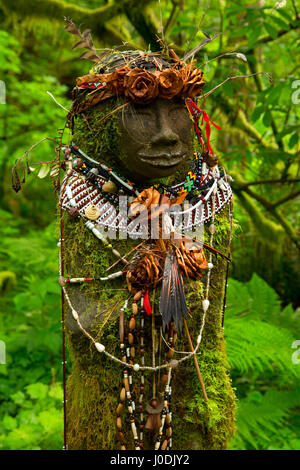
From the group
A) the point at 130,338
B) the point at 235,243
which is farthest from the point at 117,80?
the point at 235,243

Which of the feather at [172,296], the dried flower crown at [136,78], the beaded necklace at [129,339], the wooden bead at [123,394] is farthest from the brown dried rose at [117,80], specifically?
the wooden bead at [123,394]

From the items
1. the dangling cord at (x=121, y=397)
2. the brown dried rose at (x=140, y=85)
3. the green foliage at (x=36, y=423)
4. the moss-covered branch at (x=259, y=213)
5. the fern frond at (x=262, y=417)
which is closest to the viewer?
the brown dried rose at (x=140, y=85)

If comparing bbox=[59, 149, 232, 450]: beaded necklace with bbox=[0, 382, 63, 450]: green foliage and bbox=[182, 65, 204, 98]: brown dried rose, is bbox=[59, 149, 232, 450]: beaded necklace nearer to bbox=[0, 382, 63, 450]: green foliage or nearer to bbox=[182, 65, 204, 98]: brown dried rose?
bbox=[182, 65, 204, 98]: brown dried rose

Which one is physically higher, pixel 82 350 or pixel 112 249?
pixel 112 249

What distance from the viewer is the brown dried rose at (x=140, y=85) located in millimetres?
1293

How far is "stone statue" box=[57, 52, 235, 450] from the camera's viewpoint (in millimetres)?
1375

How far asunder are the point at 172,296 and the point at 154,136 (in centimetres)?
47

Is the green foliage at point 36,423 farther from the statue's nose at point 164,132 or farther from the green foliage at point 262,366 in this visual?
the statue's nose at point 164,132

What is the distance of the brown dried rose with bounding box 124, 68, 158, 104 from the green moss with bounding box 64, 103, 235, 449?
13cm

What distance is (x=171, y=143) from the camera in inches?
53.1

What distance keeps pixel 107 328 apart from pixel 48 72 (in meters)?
5.34

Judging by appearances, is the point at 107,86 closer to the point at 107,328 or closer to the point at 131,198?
the point at 131,198

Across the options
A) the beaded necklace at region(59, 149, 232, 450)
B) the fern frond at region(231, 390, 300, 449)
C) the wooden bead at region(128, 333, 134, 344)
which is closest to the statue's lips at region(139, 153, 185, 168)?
the beaded necklace at region(59, 149, 232, 450)
